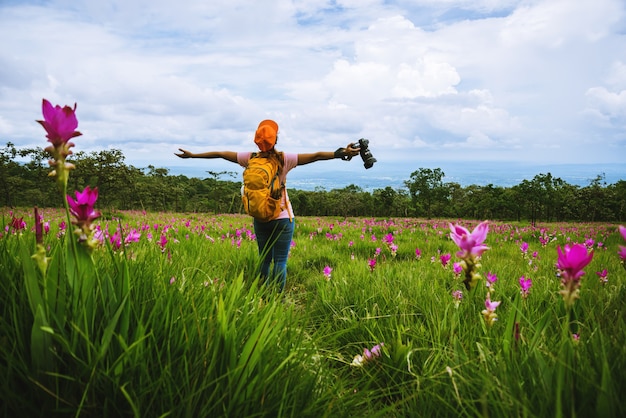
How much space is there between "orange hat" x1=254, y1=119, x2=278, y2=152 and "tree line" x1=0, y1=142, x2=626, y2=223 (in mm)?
36168

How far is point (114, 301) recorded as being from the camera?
1.67 metres

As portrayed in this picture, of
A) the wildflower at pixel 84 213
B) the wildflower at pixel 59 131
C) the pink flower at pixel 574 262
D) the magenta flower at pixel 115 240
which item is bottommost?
the magenta flower at pixel 115 240

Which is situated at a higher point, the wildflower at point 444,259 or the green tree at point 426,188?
the green tree at point 426,188

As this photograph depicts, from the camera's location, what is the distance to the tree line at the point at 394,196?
51938 millimetres

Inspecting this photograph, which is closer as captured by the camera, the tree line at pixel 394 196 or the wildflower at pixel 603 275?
the wildflower at pixel 603 275

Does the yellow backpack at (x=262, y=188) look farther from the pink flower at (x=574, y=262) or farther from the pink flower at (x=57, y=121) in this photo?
the pink flower at (x=574, y=262)

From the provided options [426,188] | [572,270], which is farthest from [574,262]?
[426,188]

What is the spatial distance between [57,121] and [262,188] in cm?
273

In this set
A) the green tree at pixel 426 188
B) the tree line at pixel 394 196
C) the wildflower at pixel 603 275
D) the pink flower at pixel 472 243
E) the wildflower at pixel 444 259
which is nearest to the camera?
the pink flower at pixel 472 243

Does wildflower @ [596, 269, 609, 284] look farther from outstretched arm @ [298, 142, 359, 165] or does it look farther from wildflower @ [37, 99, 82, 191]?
wildflower @ [37, 99, 82, 191]

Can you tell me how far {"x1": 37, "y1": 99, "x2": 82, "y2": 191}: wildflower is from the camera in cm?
133

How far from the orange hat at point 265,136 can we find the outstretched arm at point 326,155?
1.91ft

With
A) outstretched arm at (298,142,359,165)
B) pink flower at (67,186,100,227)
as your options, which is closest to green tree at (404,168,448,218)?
outstretched arm at (298,142,359,165)

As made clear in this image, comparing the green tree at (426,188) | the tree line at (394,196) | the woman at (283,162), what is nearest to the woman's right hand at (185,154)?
the woman at (283,162)
